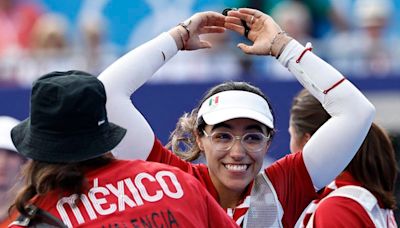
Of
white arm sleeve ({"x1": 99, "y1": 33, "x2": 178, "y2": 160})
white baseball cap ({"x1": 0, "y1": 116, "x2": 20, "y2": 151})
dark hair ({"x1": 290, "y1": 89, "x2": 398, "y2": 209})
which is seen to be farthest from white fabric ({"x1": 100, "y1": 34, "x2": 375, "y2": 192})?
white baseball cap ({"x1": 0, "y1": 116, "x2": 20, "y2": 151})

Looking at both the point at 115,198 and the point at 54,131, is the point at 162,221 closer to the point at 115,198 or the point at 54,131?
the point at 115,198

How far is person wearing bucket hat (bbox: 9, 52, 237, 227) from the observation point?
3.00 meters

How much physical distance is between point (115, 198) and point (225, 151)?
813 mm

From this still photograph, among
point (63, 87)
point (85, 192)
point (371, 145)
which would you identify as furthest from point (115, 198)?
point (371, 145)

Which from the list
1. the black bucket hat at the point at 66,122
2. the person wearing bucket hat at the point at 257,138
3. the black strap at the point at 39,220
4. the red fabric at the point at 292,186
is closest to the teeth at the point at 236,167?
the person wearing bucket hat at the point at 257,138

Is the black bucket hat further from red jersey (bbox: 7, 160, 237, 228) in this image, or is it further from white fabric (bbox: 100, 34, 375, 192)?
white fabric (bbox: 100, 34, 375, 192)

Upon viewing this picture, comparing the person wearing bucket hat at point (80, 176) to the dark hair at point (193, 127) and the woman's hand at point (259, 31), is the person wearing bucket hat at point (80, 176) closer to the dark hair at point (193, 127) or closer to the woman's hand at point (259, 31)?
the dark hair at point (193, 127)

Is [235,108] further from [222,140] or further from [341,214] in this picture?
[341,214]

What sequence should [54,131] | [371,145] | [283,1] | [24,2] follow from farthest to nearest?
[24,2] → [283,1] → [371,145] → [54,131]

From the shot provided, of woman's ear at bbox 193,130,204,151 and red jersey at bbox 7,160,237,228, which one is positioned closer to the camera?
red jersey at bbox 7,160,237,228

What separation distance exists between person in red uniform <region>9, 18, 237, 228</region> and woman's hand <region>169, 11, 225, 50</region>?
1036mm

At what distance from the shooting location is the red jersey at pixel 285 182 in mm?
3828

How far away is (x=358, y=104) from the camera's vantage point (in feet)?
12.7

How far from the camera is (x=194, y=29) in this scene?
162 inches
